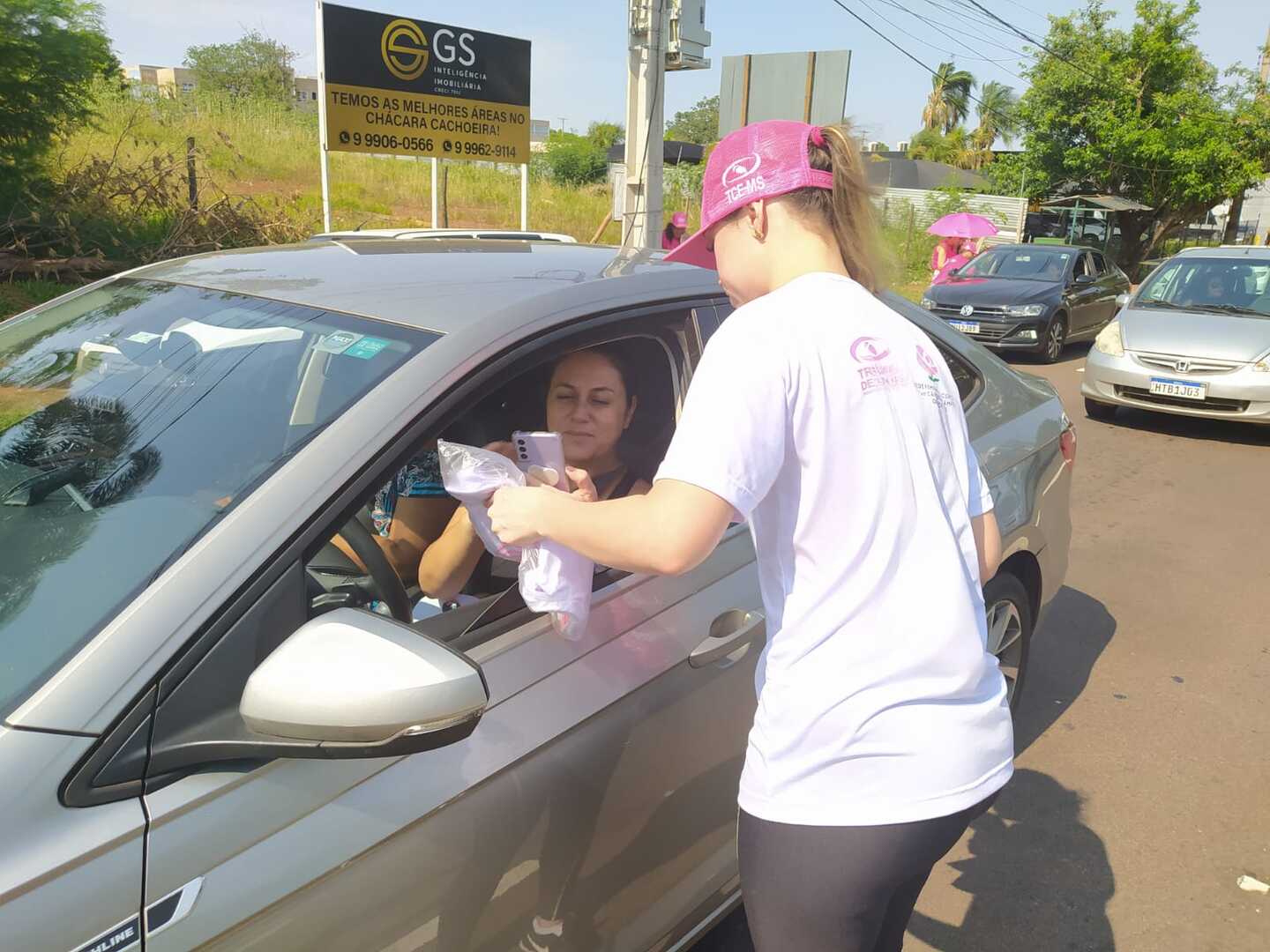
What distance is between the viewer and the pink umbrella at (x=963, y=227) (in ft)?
50.8

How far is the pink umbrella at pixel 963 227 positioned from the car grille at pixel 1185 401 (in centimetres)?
728

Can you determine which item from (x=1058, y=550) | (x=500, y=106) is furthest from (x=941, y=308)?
(x=1058, y=550)

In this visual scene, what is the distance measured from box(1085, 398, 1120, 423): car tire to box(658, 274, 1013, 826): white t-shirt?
8927mm

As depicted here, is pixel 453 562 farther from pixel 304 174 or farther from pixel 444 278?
pixel 304 174

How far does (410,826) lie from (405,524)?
36.7 inches

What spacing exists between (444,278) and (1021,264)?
1324 cm

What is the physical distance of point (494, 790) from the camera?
5.13 ft

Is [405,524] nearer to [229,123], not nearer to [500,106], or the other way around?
[500,106]

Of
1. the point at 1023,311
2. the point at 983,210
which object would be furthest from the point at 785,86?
the point at 983,210

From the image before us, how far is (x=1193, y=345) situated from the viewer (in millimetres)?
8461

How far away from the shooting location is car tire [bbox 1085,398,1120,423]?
9398 millimetres

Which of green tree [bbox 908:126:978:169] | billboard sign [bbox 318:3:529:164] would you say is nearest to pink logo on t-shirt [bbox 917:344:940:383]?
billboard sign [bbox 318:3:529:164]

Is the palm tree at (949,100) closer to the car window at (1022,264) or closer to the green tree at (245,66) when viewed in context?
the green tree at (245,66)

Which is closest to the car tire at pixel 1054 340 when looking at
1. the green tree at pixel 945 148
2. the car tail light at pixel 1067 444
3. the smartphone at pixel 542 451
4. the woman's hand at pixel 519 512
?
the car tail light at pixel 1067 444
